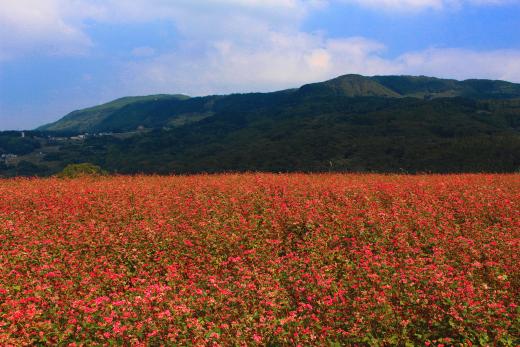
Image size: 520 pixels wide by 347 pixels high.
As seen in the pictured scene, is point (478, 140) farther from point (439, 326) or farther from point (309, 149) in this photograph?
point (439, 326)

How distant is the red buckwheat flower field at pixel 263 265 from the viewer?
6188mm

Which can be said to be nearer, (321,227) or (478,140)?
(321,227)

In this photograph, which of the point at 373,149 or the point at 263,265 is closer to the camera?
the point at 263,265

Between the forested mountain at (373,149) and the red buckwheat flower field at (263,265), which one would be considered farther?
the forested mountain at (373,149)

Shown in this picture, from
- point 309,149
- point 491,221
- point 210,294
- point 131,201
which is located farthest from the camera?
point 309,149

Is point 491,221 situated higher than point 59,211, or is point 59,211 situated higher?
point 59,211

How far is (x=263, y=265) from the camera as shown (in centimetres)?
880

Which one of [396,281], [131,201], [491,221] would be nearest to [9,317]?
[396,281]

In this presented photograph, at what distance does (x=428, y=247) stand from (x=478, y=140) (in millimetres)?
84068

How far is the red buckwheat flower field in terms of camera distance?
619cm

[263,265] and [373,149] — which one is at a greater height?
[263,265]

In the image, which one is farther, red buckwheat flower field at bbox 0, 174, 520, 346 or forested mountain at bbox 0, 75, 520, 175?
forested mountain at bbox 0, 75, 520, 175

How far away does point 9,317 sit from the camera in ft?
20.2

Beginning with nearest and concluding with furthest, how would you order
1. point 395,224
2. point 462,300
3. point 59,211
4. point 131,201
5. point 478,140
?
point 462,300 → point 395,224 → point 59,211 → point 131,201 → point 478,140
